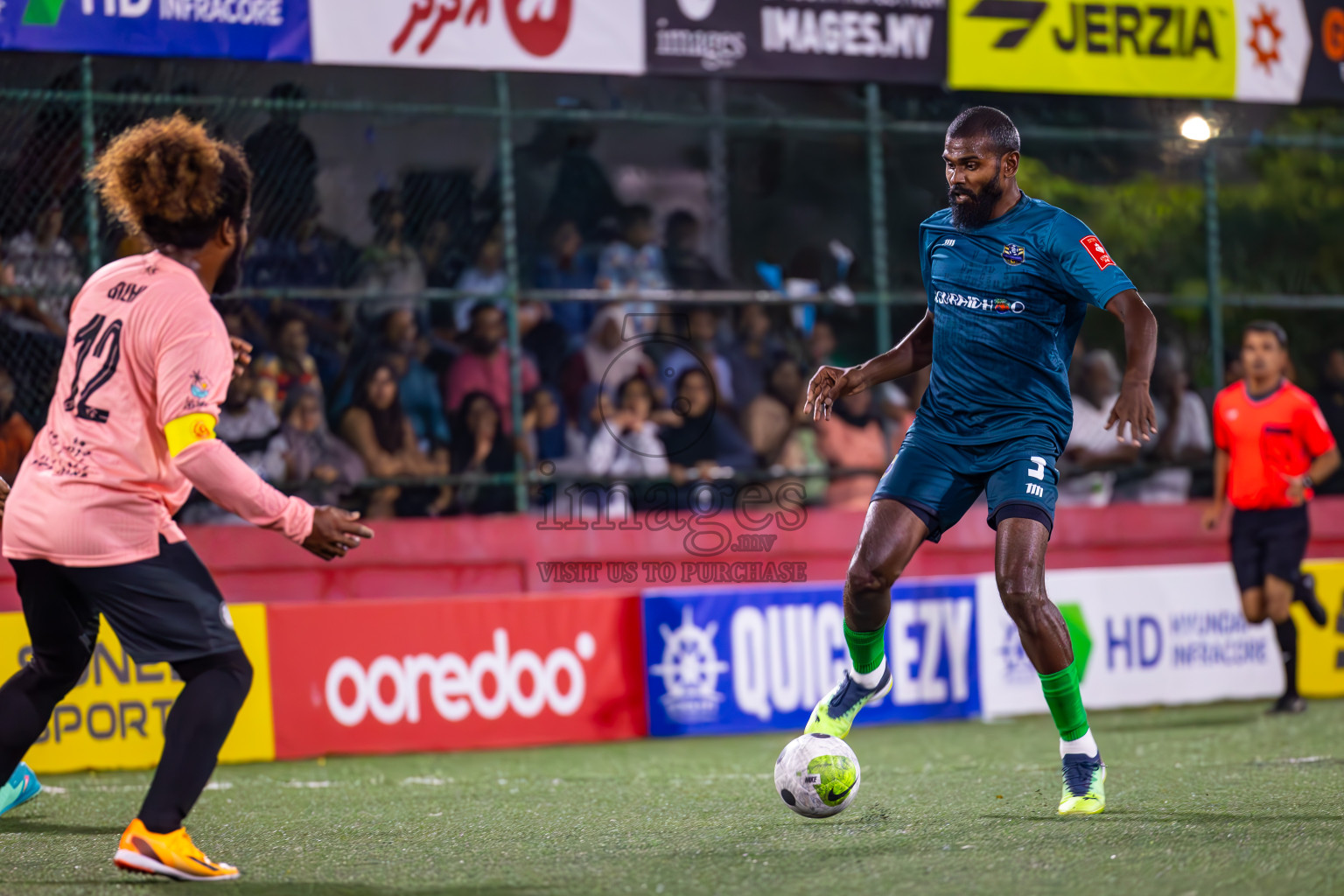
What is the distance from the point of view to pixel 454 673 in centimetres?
888

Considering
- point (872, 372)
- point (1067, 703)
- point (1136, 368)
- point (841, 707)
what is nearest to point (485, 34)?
point (872, 372)

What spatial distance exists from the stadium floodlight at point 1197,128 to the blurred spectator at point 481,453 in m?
5.80

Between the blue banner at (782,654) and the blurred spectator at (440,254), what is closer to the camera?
the blue banner at (782,654)

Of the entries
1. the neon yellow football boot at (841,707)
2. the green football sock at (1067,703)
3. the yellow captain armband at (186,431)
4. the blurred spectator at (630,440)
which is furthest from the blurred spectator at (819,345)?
the yellow captain armband at (186,431)

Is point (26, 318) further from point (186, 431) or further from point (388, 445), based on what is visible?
point (186, 431)

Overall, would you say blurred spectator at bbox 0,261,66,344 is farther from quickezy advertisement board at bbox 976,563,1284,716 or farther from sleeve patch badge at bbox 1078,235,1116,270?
sleeve patch badge at bbox 1078,235,1116,270

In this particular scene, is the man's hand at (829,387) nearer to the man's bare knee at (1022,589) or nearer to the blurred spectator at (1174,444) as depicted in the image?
the man's bare knee at (1022,589)

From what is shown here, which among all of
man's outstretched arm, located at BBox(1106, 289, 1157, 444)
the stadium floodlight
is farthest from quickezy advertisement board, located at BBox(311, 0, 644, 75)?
man's outstretched arm, located at BBox(1106, 289, 1157, 444)

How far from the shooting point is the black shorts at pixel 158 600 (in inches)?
159

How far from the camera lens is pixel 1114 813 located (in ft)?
16.8

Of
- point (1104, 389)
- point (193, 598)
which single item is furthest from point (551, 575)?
point (193, 598)

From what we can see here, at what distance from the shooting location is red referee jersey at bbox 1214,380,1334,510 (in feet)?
30.6

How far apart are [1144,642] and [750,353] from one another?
3.43m

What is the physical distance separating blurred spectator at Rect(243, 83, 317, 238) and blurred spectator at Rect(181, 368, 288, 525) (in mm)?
951
